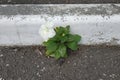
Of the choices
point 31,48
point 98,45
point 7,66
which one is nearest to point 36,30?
point 31,48

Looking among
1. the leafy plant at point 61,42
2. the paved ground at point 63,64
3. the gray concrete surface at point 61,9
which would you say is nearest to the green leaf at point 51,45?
the leafy plant at point 61,42

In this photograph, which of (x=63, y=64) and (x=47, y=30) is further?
(x=63, y=64)

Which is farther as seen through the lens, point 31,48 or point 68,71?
point 31,48

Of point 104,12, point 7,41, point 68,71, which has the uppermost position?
point 104,12

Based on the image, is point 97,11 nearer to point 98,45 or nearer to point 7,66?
point 98,45

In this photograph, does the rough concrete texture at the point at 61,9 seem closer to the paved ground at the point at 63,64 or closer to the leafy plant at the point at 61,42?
the leafy plant at the point at 61,42

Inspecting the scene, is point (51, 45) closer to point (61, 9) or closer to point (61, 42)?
point (61, 42)

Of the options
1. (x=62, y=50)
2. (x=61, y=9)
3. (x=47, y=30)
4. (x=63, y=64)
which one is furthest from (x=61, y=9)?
(x=63, y=64)

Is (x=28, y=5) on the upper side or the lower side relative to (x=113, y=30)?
upper
